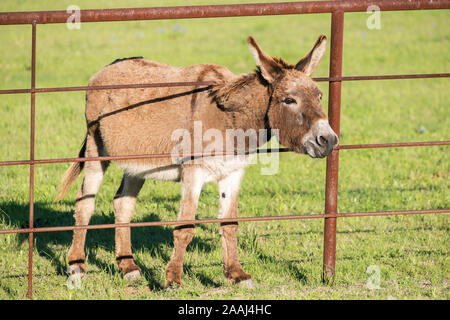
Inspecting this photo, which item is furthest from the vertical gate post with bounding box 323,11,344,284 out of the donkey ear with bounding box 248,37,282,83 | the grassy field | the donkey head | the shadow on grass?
the shadow on grass

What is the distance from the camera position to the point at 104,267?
517cm

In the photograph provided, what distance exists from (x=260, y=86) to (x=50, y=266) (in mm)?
2367

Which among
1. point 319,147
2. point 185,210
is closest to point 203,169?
point 185,210

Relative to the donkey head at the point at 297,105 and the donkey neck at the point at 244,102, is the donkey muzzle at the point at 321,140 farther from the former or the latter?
the donkey neck at the point at 244,102

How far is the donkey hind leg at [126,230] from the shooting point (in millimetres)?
4949

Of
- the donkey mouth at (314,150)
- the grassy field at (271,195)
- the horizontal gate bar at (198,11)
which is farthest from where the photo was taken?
the grassy field at (271,195)

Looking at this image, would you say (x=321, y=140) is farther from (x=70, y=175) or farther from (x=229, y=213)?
(x=70, y=175)

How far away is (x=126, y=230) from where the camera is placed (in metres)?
5.15

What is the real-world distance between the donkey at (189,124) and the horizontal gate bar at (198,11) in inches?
10.3

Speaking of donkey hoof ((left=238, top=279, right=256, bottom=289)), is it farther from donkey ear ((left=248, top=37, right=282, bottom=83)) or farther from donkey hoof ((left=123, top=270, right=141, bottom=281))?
donkey ear ((left=248, top=37, right=282, bottom=83))

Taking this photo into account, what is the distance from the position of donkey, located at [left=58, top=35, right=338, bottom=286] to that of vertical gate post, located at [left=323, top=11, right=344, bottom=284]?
13cm

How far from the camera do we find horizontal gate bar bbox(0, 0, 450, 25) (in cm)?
379

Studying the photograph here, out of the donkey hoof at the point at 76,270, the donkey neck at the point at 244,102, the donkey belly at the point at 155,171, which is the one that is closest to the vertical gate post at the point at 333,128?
the donkey neck at the point at 244,102
